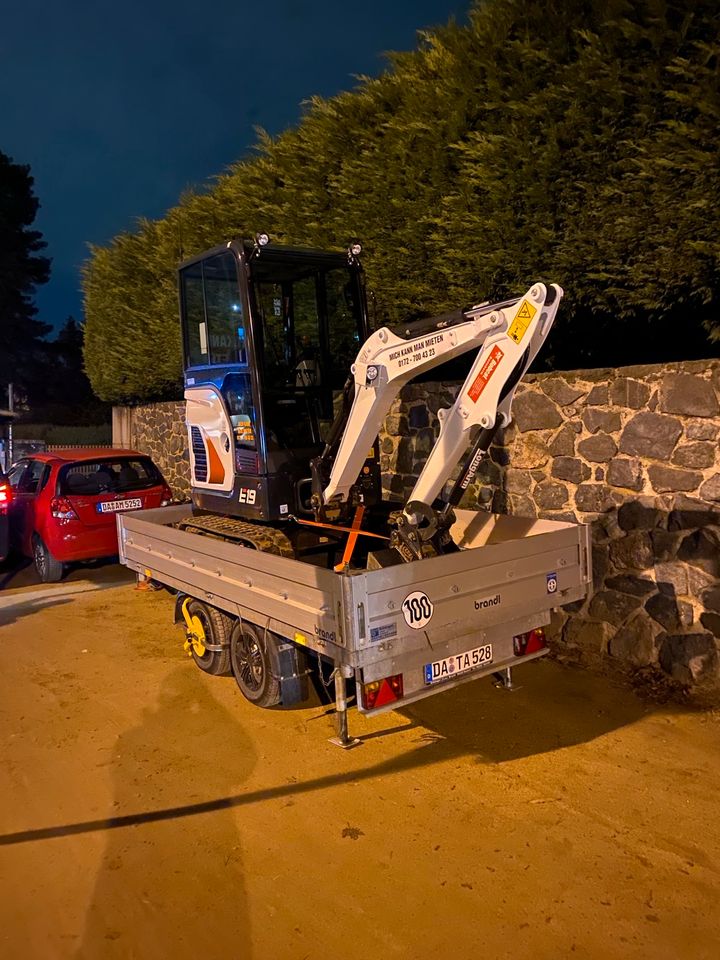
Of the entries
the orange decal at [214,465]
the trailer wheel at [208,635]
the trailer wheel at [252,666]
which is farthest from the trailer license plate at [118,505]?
the trailer wheel at [252,666]

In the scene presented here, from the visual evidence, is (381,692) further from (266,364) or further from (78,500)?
(78,500)

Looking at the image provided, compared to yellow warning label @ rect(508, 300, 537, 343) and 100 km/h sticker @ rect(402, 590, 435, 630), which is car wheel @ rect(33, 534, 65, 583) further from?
yellow warning label @ rect(508, 300, 537, 343)

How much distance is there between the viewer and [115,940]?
2926 millimetres

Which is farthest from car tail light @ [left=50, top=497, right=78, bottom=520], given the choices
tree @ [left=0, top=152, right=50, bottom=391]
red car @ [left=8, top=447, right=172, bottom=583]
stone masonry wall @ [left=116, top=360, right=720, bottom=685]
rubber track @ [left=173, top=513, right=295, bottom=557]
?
tree @ [left=0, top=152, right=50, bottom=391]

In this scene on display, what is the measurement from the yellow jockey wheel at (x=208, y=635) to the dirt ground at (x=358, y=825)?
221 mm

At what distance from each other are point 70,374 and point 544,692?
35851mm

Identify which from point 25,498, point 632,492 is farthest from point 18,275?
point 632,492

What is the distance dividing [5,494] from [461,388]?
6.35 metres

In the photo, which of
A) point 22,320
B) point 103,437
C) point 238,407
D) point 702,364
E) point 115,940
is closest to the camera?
point 115,940

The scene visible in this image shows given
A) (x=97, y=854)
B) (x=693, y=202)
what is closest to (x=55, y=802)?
(x=97, y=854)

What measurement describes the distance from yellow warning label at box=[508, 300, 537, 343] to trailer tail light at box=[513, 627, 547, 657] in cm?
186

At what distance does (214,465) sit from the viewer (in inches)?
234

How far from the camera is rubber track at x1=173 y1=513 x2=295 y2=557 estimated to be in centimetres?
507

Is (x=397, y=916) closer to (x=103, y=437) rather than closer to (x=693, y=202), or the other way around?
(x=693, y=202)
